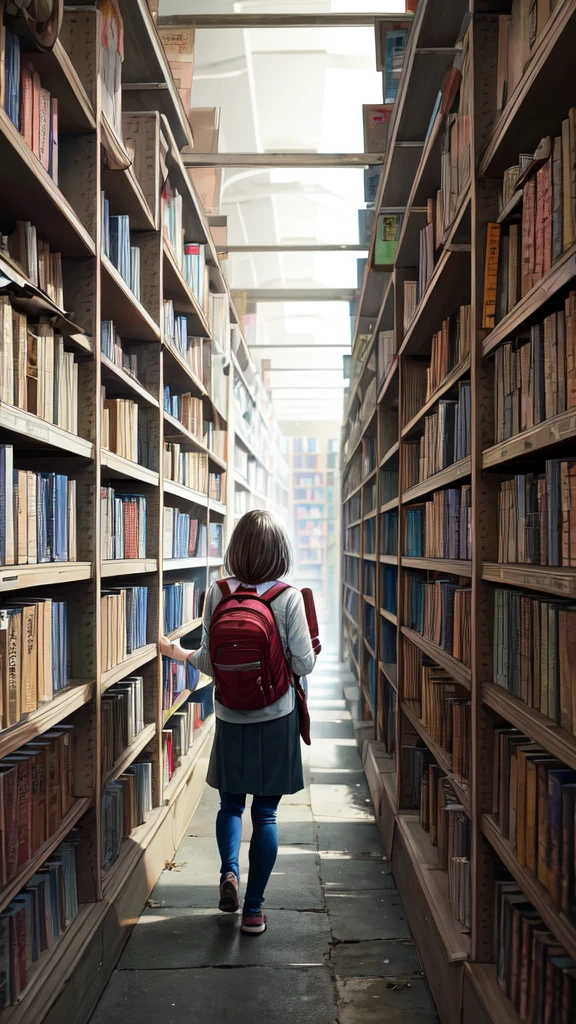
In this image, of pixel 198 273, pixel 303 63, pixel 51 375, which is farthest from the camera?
pixel 303 63

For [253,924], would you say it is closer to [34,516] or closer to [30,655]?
[30,655]

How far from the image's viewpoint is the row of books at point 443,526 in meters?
2.38

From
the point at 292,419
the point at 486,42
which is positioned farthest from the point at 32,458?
the point at 292,419

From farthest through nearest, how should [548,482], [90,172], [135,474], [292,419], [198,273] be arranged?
[292,419] < [198,273] < [135,474] < [90,172] < [548,482]

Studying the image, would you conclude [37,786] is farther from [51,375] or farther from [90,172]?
[90,172]

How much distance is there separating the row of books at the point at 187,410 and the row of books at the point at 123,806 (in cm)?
168

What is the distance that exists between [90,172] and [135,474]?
1017 mm

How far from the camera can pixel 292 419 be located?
1934 cm

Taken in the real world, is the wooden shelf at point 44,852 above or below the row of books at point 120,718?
below

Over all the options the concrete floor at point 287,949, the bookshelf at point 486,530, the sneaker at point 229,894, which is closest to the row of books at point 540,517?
the bookshelf at point 486,530

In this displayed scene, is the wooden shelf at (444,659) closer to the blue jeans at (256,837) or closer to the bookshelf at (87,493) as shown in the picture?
the blue jeans at (256,837)

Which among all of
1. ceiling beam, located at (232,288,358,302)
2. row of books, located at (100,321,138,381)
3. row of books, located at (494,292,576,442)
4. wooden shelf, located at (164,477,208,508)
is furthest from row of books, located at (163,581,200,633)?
ceiling beam, located at (232,288,358,302)

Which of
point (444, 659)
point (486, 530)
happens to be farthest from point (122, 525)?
point (486, 530)

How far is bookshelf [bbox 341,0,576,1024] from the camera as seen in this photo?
5.02 ft
